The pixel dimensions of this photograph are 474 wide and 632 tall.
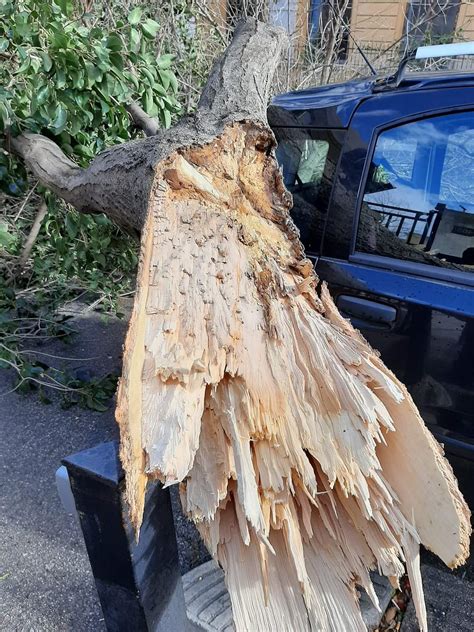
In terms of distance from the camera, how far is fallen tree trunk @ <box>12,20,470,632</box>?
1045 mm

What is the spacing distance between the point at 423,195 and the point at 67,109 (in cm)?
189

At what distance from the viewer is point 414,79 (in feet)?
6.68

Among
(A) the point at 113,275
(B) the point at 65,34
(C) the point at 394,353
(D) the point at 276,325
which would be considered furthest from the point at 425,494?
(A) the point at 113,275

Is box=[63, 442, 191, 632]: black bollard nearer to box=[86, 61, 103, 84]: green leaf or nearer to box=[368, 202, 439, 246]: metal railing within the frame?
box=[368, 202, 439, 246]: metal railing

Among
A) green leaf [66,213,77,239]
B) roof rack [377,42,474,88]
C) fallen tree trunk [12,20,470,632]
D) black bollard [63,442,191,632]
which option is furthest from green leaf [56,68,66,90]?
black bollard [63,442,191,632]

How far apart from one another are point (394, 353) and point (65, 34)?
223 centimetres

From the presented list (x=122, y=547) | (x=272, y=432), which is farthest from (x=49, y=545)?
(x=272, y=432)

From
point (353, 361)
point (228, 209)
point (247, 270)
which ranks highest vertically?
point (228, 209)

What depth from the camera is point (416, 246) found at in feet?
6.42

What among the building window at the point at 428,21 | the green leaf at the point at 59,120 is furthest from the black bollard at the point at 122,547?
the building window at the point at 428,21

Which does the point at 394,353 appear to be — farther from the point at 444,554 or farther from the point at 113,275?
the point at 113,275

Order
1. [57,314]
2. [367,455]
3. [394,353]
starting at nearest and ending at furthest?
[367,455]
[394,353]
[57,314]

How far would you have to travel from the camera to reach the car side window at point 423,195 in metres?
1.85

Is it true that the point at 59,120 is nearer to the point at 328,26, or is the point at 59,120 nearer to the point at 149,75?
the point at 149,75
